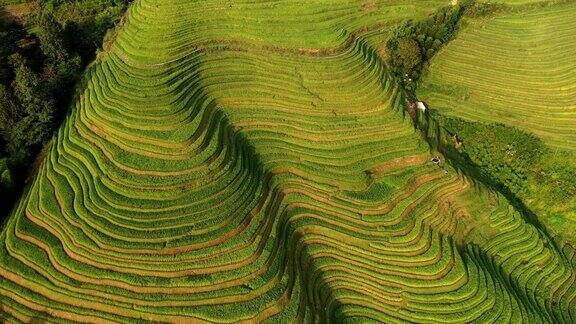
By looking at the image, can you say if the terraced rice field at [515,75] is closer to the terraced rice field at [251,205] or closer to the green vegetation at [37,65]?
the terraced rice field at [251,205]

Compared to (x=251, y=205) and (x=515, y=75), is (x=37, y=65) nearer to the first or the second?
(x=251, y=205)

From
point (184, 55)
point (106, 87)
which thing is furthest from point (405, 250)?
point (106, 87)

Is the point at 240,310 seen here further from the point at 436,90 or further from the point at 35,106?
the point at 436,90

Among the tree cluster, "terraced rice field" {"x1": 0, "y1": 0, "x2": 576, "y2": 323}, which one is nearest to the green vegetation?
"terraced rice field" {"x1": 0, "y1": 0, "x2": 576, "y2": 323}

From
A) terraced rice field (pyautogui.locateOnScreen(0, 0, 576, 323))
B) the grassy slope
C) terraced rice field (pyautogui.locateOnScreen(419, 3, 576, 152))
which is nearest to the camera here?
terraced rice field (pyautogui.locateOnScreen(0, 0, 576, 323))

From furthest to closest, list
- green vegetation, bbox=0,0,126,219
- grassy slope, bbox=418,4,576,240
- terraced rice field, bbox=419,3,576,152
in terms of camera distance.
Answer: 1. terraced rice field, bbox=419,3,576,152
2. grassy slope, bbox=418,4,576,240
3. green vegetation, bbox=0,0,126,219

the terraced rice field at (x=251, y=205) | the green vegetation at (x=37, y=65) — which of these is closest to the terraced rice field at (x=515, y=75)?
the terraced rice field at (x=251, y=205)

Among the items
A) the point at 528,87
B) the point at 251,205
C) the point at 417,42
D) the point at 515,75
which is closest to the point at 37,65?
the point at 251,205

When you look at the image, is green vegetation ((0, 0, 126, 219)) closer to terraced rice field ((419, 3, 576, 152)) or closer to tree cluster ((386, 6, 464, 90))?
tree cluster ((386, 6, 464, 90))

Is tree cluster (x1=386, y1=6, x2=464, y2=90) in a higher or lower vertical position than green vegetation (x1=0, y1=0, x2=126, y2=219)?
higher
